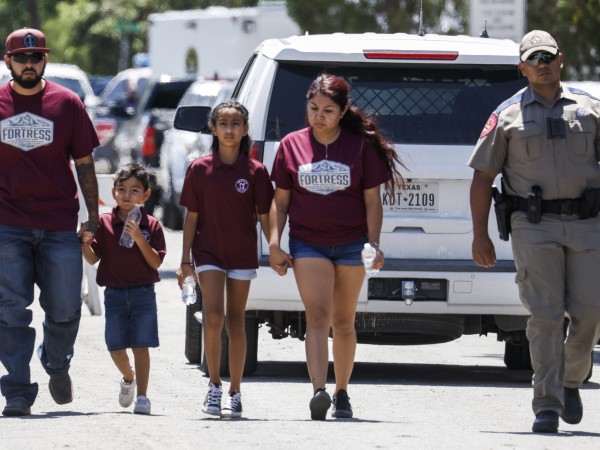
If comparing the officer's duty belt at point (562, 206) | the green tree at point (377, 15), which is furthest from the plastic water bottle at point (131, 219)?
the green tree at point (377, 15)

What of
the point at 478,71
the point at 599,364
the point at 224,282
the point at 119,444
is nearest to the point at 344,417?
the point at 224,282

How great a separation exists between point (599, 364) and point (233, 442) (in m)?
5.34

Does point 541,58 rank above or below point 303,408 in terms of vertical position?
above

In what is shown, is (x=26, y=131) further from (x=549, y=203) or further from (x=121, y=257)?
(x=549, y=203)

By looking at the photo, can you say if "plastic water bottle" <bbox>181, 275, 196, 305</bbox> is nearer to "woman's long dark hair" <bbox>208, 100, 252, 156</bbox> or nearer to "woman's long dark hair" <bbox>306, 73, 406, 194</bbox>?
"woman's long dark hair" <bbox>208, 100, 252, 156</bbox>

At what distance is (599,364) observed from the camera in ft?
43.1

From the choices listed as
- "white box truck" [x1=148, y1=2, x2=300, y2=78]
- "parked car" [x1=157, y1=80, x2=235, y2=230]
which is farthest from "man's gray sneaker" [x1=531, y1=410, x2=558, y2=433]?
"white box truck" [x1=148, y1=2, x2=300, y2=78]

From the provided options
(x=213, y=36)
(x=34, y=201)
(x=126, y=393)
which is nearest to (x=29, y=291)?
(x=34, y=201)

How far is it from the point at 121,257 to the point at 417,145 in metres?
2.10

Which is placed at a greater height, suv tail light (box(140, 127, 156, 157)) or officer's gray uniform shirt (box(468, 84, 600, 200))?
officer's gray uniform shirt (box(468, 84, 600, 200))

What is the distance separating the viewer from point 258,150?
Answer: 1087 cm

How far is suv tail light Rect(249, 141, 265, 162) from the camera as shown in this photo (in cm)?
1084

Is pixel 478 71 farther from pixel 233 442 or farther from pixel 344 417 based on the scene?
pixel 233 442

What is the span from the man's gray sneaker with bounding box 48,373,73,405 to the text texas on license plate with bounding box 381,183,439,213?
89.4 inches
